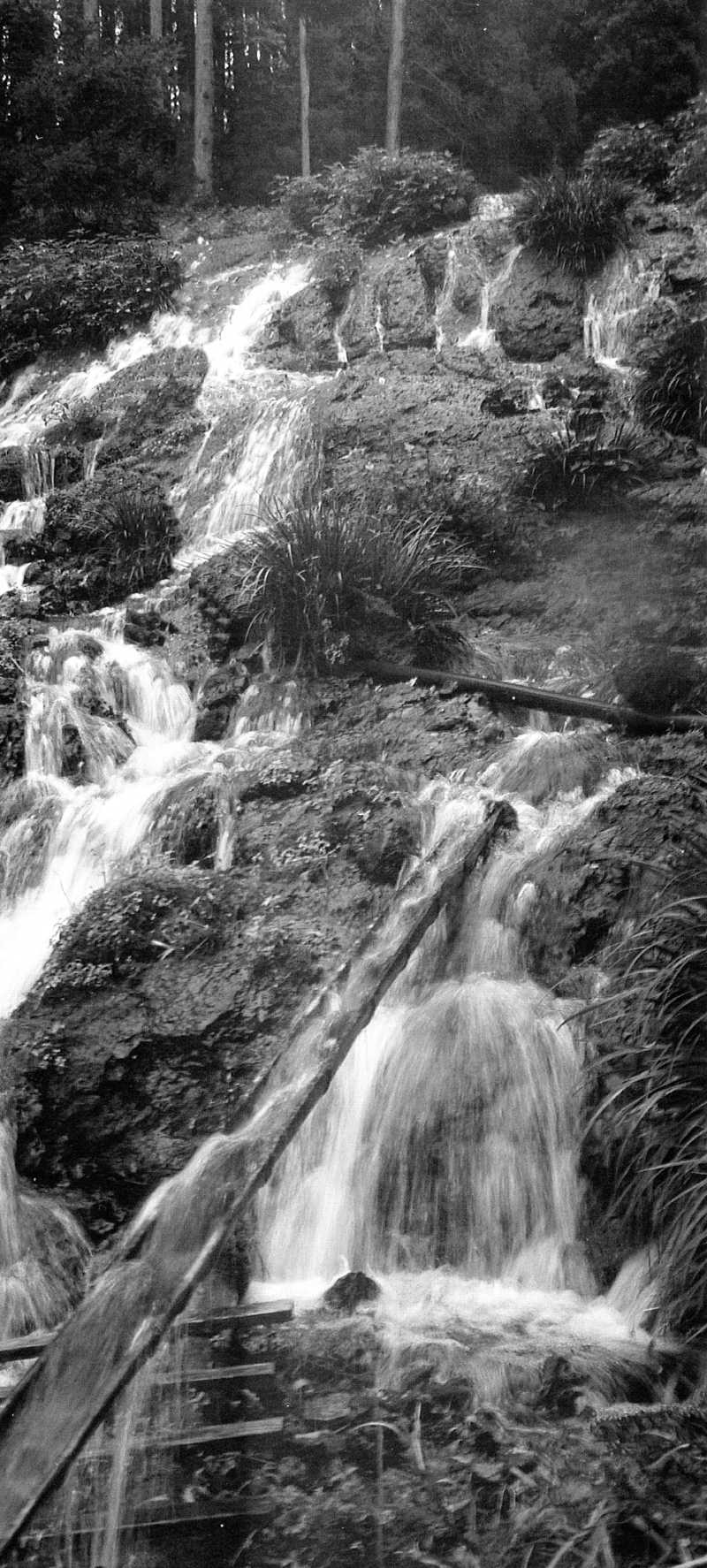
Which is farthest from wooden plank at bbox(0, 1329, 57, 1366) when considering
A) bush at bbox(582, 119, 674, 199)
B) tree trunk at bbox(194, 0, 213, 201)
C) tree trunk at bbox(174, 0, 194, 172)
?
tree trunk at bbox(174, 0, 194, 172)

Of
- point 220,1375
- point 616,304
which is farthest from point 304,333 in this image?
point 220,1375

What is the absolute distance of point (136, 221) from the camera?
17188mm

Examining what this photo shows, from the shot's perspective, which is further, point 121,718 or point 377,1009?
point 121,718

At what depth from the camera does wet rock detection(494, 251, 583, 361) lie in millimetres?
11055

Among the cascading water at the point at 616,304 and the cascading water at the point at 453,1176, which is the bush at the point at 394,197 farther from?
the cascading water at the point at 453,1176

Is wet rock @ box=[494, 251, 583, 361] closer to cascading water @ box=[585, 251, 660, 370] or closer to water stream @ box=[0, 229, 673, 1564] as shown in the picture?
cascading water @ box=[585, 251, 660, 370]

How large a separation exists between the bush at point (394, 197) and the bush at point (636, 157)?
1.55m

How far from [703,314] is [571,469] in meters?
2.62

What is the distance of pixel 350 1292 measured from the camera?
4.05m

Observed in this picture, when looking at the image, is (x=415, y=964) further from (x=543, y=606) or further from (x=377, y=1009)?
(x=543, y=606)

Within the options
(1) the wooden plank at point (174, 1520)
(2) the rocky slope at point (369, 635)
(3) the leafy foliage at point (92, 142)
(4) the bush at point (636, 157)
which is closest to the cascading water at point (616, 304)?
(2) the rocky slope at point (369, 635)

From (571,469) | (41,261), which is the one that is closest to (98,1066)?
(571,469)

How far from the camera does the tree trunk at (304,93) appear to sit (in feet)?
55.0

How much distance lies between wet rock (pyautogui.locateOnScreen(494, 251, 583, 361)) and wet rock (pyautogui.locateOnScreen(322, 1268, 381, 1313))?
8.99 meters
